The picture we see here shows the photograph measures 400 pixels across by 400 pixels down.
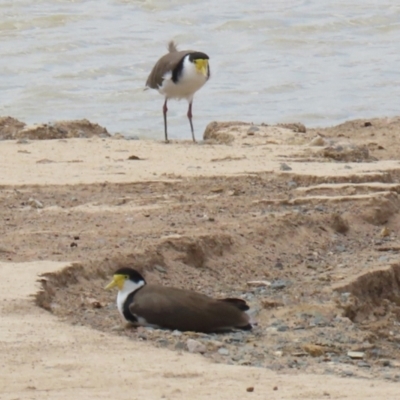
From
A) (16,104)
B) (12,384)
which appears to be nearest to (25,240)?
(12,384)

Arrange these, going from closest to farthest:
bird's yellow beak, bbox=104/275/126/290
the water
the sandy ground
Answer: the sandy ground < bird's yellow beak, bbox=104/275/126/290 < the water

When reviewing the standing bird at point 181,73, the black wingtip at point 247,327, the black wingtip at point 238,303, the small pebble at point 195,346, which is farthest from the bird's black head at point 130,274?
the standing bird at point 181,73

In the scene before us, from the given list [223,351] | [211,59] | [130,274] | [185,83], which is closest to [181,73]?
[185,83]

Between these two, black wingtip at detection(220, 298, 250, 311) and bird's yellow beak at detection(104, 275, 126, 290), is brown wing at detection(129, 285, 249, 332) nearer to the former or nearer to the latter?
black wingtip at detection(220, 298, 250, 311)

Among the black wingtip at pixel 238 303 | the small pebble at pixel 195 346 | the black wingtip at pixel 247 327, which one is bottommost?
the black wingtip at pixel 247 327

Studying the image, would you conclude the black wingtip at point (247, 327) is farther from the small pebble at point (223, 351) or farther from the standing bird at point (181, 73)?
the standing bird at point (181, 73)

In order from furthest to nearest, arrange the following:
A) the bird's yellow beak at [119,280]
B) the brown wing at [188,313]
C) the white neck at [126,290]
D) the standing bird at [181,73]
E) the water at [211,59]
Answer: the water at [211,59] → the standing bird at [181,73] → the bird's yellow beak at [119,280] → the white neck at [126,290] → the brown wing at [188,313]

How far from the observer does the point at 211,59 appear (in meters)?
18.5

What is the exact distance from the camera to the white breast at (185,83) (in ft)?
43.0

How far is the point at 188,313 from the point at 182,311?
0.03 meters

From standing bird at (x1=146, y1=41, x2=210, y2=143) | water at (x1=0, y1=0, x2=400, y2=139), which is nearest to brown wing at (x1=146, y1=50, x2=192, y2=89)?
standing bird at (x1=146, y1=41, x2=210, y2=143)

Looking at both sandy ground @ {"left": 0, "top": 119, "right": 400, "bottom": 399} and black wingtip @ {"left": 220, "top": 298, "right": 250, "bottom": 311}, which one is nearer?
sandy ground @ {"left": 0, "top": 119, "right": 400, "bottom": 399}

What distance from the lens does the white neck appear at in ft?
20.8

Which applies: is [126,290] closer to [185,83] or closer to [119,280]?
[119,280]
